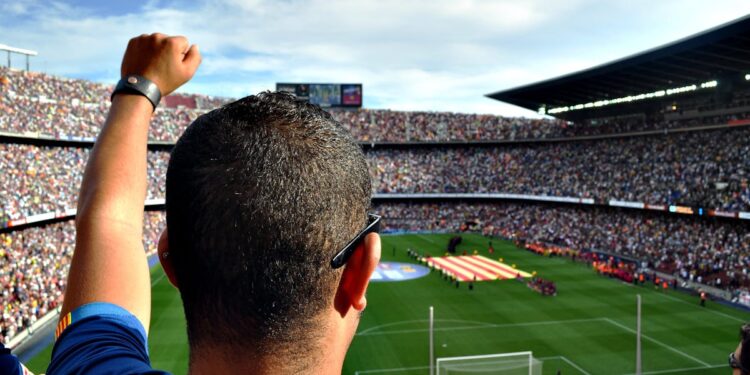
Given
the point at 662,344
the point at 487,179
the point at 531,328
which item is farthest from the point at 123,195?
the point at 487,179

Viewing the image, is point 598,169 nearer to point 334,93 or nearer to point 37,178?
point 334,93

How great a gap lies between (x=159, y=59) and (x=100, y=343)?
118 cm

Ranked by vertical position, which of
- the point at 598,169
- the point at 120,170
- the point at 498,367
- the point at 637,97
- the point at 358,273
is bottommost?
the point at 498,367

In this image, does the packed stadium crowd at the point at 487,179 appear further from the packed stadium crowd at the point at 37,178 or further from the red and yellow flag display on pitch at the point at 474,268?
the red and yellow flag display on pitch at the point at 474,268

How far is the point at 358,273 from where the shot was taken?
61.4 inches

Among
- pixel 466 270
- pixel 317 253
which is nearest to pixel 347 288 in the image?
pixel 317 253

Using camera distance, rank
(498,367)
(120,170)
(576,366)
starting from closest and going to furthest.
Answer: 1. (120,170)
2. (498,367)
3. (576,366)

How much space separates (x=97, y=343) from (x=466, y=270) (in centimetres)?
4082

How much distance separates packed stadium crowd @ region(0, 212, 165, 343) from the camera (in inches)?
974

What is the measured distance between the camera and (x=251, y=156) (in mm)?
1510

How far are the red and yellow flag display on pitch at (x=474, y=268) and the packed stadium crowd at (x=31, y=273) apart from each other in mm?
26630

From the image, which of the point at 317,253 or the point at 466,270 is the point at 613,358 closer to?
the point at 466,270

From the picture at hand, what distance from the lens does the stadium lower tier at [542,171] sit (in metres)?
39.5

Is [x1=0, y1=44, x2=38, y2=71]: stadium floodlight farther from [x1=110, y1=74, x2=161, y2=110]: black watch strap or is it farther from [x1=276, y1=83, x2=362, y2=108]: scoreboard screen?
[x1=110, y1=74, x2=161, y2=110]: black watch strap
